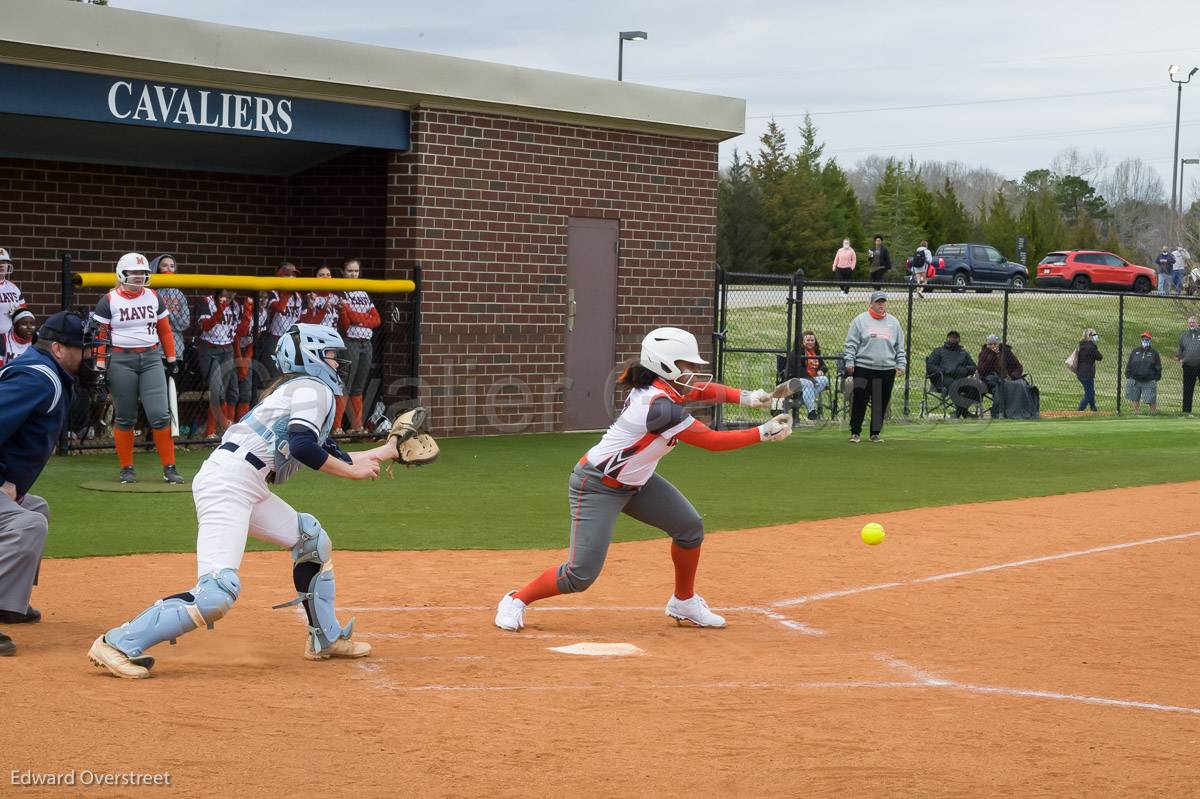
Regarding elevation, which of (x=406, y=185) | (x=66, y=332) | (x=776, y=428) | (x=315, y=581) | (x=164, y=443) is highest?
(x=406, y=185)

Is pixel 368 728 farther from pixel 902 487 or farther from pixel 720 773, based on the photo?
pixel 902 487

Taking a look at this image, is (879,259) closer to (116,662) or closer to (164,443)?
(164,443)

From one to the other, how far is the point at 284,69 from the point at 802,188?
153ft

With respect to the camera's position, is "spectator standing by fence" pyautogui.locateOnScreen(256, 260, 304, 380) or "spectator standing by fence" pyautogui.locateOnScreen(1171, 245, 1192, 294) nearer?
"spectator standing by fence" pyautogui.locateOnScreen(256, 260, 304, 380)

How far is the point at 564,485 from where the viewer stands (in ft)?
48.5

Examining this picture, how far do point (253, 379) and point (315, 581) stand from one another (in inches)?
403

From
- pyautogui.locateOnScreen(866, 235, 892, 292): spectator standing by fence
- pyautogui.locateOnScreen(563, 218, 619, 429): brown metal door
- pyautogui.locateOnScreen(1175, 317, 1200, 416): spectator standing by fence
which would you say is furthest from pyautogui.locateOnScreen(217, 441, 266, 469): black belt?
pyautogui.locateOnScreen(866, 235, 892, 292): spectator standing by fence

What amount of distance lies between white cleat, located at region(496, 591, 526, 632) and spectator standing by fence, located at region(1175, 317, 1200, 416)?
2259 centimetres

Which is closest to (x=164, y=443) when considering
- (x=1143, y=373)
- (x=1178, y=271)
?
(x=1143, y=373)

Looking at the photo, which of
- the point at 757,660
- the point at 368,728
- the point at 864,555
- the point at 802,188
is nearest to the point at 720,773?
the point at 368,728

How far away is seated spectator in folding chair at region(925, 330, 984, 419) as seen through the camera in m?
25.0

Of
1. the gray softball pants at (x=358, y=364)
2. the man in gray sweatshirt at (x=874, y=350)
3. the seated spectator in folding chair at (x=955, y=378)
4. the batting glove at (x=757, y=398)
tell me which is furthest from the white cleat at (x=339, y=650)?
Answer: the seated spectator in folding chair at (x=955, y=378)

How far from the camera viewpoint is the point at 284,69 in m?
17.2

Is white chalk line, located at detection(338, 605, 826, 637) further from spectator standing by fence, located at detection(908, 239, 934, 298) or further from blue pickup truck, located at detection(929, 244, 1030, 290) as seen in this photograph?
blue pickup truck, located at detection(929, 244, 1030, 290)
